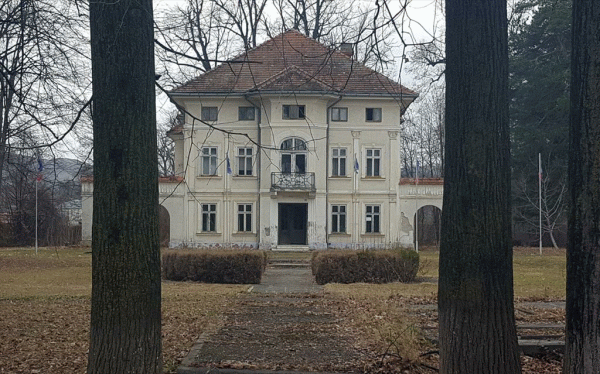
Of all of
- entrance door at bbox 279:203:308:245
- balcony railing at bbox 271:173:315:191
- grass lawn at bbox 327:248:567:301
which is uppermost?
balcony railing at bbox 271:173:315:191

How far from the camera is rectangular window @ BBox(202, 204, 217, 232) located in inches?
1673

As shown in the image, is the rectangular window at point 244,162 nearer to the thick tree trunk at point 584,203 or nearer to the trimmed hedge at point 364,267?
the trimmed hedge at point 364,267

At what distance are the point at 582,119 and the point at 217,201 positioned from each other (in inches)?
1513

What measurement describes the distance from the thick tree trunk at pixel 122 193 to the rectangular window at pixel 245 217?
121ft

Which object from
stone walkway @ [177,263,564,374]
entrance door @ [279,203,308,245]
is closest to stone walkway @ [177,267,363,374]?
stone walkway @ [177,263,564,374]

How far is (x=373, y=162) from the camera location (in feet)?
139

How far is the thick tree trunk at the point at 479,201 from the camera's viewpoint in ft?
17.5

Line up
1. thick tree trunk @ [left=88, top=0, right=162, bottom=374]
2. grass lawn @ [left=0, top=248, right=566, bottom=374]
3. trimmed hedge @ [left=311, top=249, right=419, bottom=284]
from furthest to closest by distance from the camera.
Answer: trimmed hedge @ [left=311, top=249, right=419, bottom=284], grass lawn @ [left=0, top=248, right=566, bottom=374], thick tree trunk @ [left=88, top=0, right=162, bottom=374]

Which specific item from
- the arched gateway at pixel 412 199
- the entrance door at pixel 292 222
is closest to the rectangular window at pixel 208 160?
the entrance door at pixel 292 222

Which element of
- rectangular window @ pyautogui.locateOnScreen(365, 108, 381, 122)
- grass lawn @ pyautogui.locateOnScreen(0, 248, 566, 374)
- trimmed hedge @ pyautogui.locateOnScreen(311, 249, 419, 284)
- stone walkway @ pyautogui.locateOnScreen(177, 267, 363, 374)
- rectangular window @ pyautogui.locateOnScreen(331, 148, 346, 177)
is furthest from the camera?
rectangular window @ pyautogui.locateOnScreen(331, 148, 346, 177)

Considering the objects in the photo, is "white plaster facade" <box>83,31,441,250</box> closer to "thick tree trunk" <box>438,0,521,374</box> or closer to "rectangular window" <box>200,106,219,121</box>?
"rectangular window" <box>200,106,219,121</box>

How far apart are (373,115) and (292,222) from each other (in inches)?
307

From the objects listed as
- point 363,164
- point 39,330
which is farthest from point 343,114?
point 39,330

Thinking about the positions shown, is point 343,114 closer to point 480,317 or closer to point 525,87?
point 525,87
